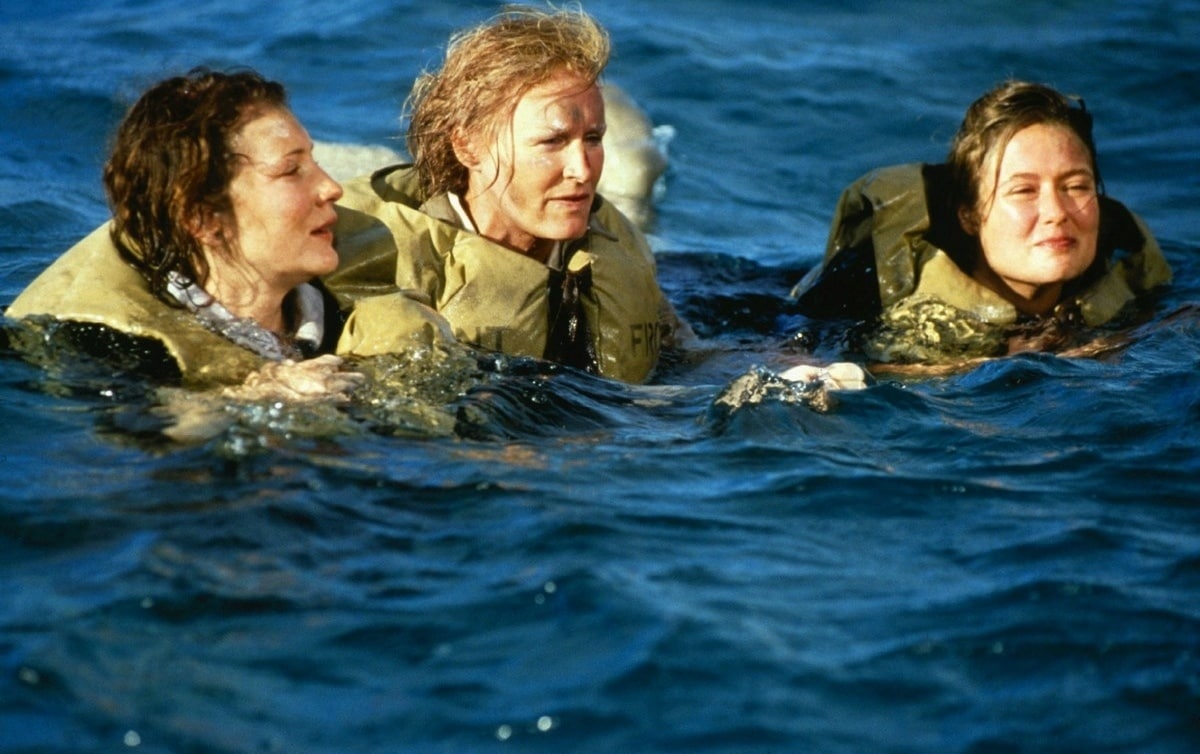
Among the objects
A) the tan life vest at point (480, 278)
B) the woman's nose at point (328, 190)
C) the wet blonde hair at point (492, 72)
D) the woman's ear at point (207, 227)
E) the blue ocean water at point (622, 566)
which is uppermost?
the wet blonde hair at point (492, 72)

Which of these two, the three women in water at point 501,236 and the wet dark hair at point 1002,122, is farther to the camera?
the wet dark hair at point 1002,122

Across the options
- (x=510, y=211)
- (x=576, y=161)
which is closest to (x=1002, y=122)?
(x=576, y=161)

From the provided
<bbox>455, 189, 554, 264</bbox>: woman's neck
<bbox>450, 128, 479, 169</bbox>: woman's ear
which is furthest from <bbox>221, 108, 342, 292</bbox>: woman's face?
<bbox>455, 189, 554, 264</bbox>: woman's neck

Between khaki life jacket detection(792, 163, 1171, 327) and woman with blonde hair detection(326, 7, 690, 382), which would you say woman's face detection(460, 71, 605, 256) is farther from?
khaki life jacket detection(792, 163, 1171, 327)

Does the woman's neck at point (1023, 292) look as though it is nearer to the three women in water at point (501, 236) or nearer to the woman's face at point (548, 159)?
the three women in water at point (501, 236)

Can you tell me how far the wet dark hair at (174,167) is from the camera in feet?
16.8

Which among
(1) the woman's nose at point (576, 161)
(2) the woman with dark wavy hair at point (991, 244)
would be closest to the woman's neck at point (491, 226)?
(1) the woman's nose at point (576, 161)

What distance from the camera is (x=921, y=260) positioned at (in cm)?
729

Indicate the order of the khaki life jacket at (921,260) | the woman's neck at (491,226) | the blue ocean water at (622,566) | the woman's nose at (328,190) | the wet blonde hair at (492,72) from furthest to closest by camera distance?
1. the khaki life jacket at (921,260)
2. the woman's neck at (491,226)
3. the wet blonde hair at (492,72)
4. the woman's nose at (328,190)
5. the blue ocean water at (622,566)

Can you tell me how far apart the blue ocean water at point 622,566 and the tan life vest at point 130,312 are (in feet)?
0.66

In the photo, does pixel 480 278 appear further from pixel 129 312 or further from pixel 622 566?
pixel 622 566

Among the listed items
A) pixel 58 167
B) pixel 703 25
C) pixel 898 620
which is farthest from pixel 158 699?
pixel 703 25

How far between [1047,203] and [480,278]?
2.44 metres

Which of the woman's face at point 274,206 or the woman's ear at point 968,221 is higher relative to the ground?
the woman's face at point 274,206
